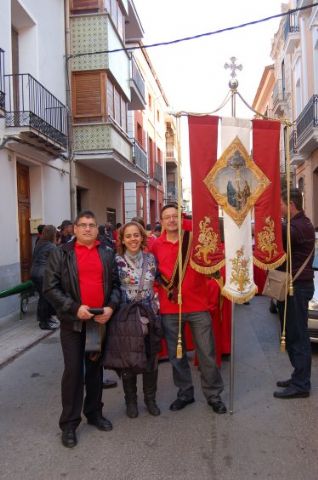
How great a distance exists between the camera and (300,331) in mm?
4562

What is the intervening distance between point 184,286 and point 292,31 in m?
19.8

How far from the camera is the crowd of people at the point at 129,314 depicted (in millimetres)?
3723

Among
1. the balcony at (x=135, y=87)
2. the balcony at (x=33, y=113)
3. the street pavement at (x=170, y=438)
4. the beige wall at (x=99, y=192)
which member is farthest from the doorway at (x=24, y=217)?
the balcony at (x=135, y=87)

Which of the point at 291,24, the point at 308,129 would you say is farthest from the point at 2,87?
the point at 291,24

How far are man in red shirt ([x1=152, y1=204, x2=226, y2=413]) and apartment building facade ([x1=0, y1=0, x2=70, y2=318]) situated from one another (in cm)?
529

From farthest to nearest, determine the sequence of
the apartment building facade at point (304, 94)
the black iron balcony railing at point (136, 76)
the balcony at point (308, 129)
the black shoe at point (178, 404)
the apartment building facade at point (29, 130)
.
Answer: the black iron balcony railing at point (136, 76) → the apartment building facade at point (304, 94) → the balcony at point (308, 129) → the apartment building facade at point (29, 130) → the black shoe at point (178, 404)

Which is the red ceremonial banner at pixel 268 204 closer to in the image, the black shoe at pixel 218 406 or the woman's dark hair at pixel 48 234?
the black shoe at pixel 218 406

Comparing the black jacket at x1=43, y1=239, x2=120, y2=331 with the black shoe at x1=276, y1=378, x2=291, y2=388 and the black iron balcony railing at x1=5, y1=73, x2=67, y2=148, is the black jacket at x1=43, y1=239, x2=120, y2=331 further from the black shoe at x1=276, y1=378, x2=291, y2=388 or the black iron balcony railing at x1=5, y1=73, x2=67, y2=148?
the black iron balcony railing at x1=5, y1=73, x2=67, y2=148

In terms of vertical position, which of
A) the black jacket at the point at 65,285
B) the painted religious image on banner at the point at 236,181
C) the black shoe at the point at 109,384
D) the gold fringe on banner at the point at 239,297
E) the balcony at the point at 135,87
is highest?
the balcony at the point at 135,87

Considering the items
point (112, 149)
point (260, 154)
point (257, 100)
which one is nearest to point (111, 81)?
point (112, 149)

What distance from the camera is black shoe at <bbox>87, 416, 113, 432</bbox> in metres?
3.96

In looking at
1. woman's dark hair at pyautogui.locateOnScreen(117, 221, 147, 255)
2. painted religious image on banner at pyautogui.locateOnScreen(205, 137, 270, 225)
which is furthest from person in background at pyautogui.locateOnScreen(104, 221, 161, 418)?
painted religious image on banner at pyautogui.locateOnScreen(205, 137, 270, 225)

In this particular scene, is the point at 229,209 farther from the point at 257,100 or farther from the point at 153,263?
the point at 257,100

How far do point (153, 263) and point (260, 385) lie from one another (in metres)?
1.92
